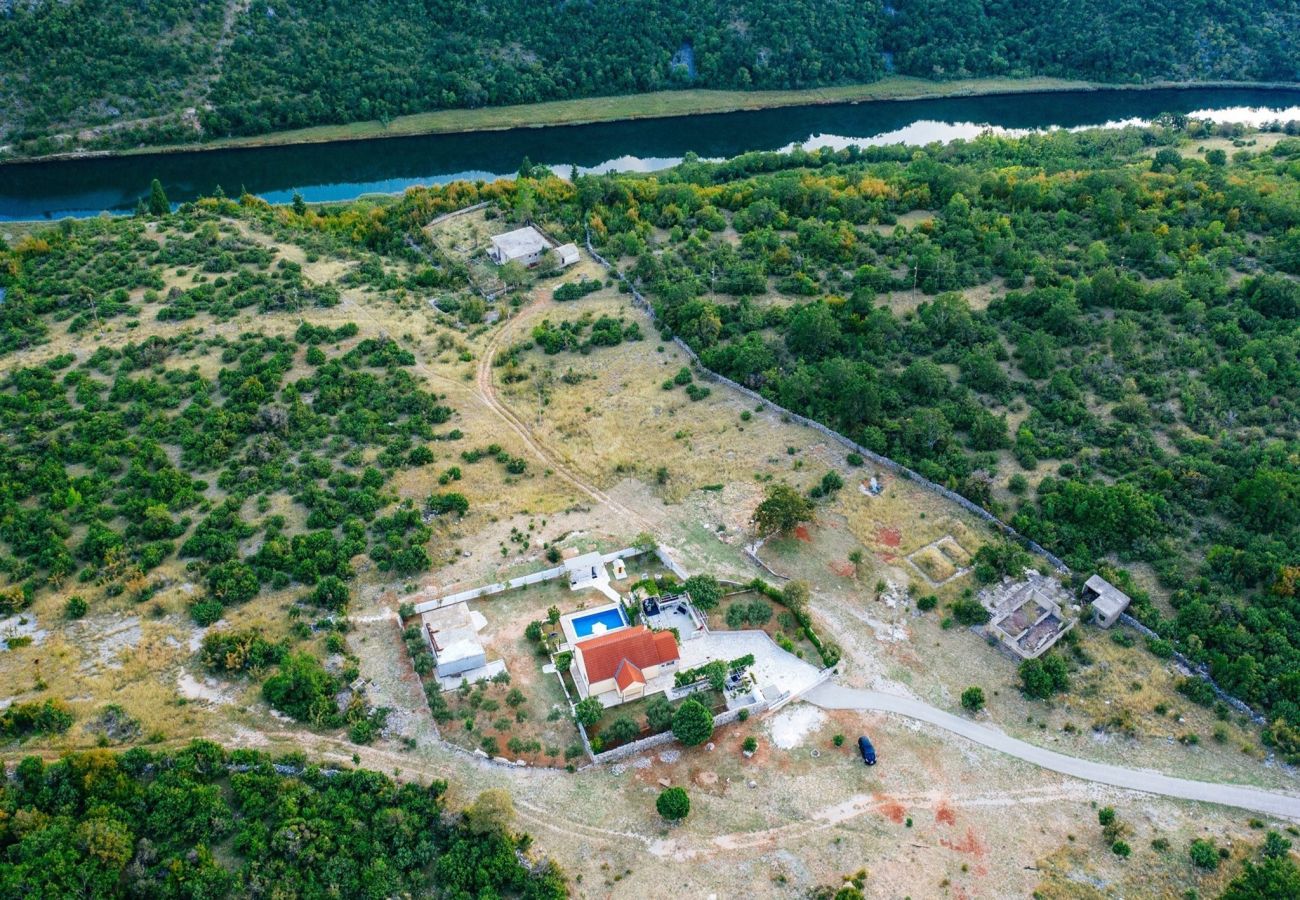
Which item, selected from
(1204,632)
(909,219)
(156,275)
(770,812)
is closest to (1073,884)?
(770,812)

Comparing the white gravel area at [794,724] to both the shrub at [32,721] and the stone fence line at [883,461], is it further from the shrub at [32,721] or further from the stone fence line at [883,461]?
the shrub at [32,721]

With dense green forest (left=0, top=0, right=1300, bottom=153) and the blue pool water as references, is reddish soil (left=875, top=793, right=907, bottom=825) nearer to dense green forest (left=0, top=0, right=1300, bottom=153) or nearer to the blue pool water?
the blue pool water

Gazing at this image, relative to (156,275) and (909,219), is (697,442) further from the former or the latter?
(156,275)

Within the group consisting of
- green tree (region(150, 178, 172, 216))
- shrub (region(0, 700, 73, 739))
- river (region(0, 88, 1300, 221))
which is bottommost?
shrub (region(0, 700, 73, 739))

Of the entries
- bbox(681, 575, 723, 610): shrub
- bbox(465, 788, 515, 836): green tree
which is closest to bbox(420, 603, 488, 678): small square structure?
bbox(465, 788, 515, 836): green tree

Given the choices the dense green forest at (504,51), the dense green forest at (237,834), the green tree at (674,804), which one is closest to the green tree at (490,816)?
the dense green forest at (237,834)
